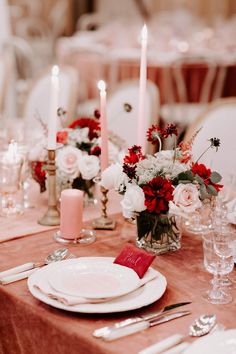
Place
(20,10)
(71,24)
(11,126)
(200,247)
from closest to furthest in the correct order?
(200,247)
(11,126)
(20,10)
(71,24)

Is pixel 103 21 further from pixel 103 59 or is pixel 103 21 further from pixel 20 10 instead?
pixel 103 59

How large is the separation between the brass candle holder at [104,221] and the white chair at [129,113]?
998mm

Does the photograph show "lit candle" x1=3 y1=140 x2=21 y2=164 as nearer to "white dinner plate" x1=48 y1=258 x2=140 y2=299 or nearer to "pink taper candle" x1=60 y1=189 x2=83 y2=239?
"pink taper candle" x1=60 y1=189 x2=83 y2=239

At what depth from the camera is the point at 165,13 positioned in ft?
29.7

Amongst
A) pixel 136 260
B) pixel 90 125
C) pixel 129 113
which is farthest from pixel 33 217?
pixel 129 113

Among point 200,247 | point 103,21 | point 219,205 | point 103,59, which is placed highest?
point 103,21

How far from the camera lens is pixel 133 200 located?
5.32 feet

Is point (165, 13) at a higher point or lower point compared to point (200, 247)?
higher

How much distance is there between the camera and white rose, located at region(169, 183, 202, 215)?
62.8 inches

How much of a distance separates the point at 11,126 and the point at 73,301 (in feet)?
4.59

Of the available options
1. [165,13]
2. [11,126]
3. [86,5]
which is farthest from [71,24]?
[11,126]

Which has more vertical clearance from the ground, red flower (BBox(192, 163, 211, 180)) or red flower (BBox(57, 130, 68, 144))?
red flower (BBox(57, 130, 68, 144))

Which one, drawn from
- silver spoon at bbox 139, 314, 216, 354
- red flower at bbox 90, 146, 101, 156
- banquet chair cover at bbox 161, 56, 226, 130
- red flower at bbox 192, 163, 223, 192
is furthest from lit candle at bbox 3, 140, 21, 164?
banquet chair cover at bbox 161, 56, 226, 130

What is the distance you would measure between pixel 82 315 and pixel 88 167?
2.45ft
